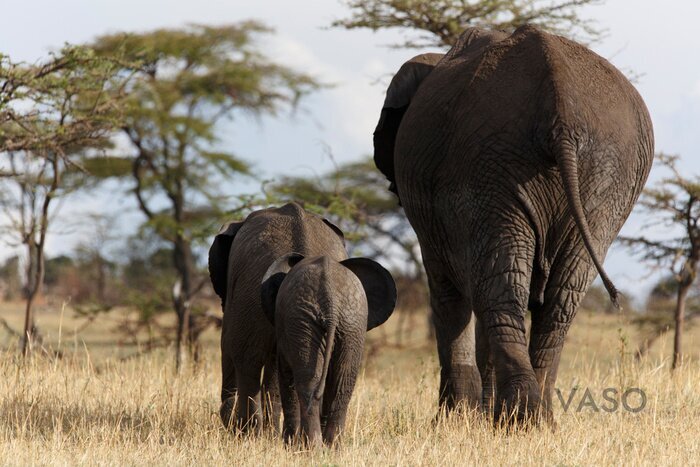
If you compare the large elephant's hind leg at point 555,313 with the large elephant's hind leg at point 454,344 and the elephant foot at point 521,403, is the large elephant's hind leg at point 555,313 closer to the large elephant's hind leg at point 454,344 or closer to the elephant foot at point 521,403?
the elephant foot at point 521,403

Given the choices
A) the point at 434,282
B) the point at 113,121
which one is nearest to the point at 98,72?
the point at 113,121

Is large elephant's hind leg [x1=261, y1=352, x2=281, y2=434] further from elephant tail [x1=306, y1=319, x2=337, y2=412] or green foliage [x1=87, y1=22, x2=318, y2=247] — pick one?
green foliage [x1=87, y1=22, x2=318, y2=247]

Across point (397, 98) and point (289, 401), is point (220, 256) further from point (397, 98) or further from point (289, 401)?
point (397, 98)

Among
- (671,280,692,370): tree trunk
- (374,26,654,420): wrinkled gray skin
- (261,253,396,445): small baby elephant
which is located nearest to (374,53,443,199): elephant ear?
(374,26,654,420): wrinkled gray skin

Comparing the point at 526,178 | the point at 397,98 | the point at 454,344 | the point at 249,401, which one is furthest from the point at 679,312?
the point at 249,401

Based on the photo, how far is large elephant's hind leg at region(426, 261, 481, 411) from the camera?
26.0 ft

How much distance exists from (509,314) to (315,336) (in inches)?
54.7

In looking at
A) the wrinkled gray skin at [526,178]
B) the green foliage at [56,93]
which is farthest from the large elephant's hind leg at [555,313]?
the green foliage at [56,93]

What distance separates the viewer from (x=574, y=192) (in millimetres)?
6461

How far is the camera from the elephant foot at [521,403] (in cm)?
675

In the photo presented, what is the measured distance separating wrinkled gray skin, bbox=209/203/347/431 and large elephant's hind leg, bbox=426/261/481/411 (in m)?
1.07

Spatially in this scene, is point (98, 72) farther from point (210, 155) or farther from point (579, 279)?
point (210, 155)

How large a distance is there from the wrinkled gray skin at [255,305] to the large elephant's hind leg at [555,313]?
1363 mm

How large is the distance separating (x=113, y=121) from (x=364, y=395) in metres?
4.99
